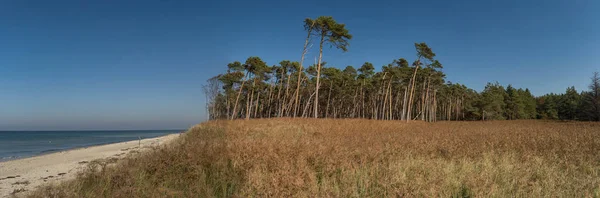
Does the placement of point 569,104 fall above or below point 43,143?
above

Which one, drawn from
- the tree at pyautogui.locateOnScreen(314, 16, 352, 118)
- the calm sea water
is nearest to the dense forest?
the tree at pyautogui.locateOnScreen(314, 16, 352, 118)

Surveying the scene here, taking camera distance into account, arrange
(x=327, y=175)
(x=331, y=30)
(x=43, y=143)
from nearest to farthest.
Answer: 1. (x=327, y=175)
2. (x=331, y=30)
3. (x=43, y=143)

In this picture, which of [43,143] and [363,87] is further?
[363,87]

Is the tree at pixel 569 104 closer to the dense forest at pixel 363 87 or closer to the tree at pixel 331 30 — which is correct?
the dense forest at pixel 363 87

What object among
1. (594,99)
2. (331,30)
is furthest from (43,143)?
(594,99)

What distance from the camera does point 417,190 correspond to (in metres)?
3.60

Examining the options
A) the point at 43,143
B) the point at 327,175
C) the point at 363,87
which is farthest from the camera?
the point at 363,87

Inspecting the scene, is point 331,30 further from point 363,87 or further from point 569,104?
point 569,104

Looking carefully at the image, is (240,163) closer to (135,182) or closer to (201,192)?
(201,192)

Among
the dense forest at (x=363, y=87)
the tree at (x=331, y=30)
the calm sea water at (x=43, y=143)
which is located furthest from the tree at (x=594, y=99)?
the calm sea water at (x=43, y=143)

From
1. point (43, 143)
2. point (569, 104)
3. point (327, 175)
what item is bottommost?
point (43, 143)

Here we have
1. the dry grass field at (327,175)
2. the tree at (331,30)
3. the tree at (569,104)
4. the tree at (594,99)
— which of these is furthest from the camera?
the tree at (569,104)

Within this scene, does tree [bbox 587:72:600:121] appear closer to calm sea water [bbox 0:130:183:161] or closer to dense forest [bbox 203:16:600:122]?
dense forest [bbox 203:16:600:122]

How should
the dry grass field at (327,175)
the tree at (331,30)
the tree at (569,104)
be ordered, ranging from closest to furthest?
1. the dry grass field at (327,175)
2. the tree at (331,30)
3. the tree at (569,104)
